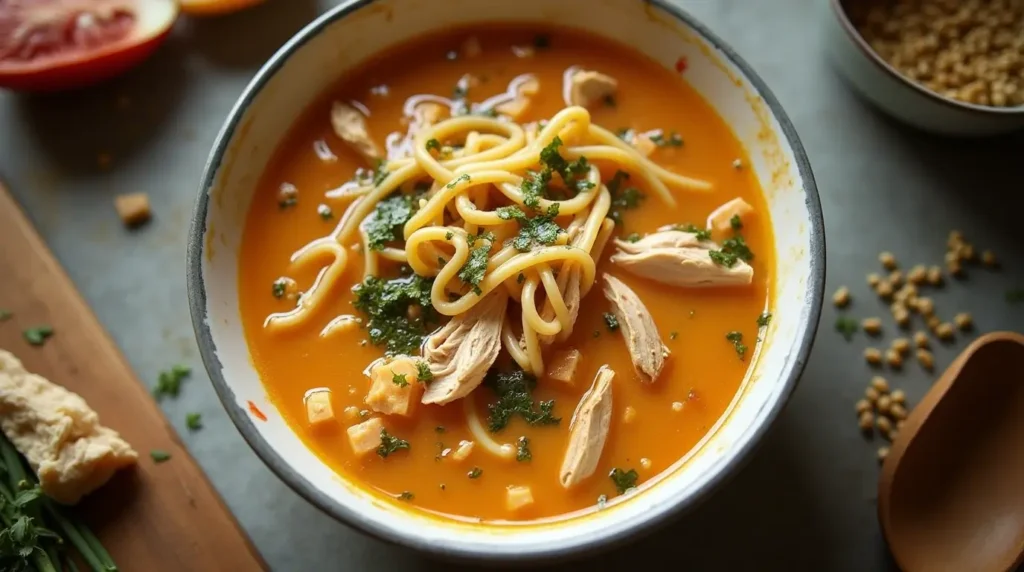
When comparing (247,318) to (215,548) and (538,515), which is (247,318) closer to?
(215,548)

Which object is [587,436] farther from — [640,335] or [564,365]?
[640,335]

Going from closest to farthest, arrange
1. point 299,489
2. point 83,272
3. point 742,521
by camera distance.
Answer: point 299,489 < point 742,521 < point 83,272

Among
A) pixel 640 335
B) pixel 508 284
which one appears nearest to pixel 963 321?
pixel 640 335

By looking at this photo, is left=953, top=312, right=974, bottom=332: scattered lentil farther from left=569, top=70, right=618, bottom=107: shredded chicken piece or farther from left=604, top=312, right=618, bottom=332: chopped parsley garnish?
left=569, top=70, right=618, bottom=107: shredded chicken piece

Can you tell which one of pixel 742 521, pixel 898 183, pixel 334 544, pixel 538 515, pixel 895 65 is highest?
pixel 895 65

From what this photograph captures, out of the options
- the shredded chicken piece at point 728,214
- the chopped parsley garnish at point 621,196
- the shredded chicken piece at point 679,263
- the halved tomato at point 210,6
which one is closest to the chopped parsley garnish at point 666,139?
the chopped parsley garnish at point 621,196

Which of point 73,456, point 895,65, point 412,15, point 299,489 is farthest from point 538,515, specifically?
point 895,65
